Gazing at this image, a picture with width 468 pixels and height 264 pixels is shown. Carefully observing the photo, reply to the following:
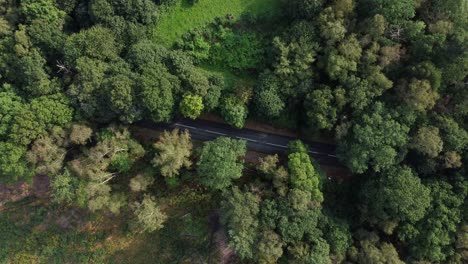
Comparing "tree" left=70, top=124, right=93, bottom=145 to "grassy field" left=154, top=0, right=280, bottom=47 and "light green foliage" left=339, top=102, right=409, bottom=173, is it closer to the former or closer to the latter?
"grassy field" left=154, top=0, right=280, bottom=47

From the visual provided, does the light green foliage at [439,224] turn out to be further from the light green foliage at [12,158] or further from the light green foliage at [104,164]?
the light green foliage at [12,158]

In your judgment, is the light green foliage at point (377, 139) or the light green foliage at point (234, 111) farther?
the light green foliage at point (234, 111)

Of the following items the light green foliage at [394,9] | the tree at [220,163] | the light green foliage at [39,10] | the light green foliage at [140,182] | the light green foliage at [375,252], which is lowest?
the light green foliage at [375,252]

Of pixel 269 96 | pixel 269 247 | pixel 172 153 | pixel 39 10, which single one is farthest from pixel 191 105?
pixel 39 10

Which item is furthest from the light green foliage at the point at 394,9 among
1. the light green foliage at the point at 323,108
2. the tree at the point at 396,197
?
the tree at the point at 396,197

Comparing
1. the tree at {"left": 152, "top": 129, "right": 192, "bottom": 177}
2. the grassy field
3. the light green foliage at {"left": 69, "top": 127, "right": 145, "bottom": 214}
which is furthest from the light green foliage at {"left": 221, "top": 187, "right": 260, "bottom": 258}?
the grassy field

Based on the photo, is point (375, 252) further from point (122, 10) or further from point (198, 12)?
point (122, 10)

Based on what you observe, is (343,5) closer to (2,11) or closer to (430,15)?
(430,15)
